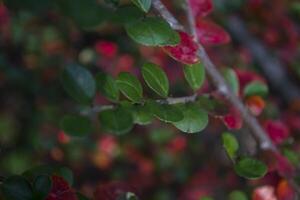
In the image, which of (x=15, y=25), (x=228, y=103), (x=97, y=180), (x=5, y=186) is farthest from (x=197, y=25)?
(x=97, y=180)

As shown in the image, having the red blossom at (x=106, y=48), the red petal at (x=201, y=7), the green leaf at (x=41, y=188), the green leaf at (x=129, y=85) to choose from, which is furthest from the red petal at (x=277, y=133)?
the red blossom at (x=106, y=48)

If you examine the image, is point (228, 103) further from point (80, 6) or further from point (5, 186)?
point (5, 186)

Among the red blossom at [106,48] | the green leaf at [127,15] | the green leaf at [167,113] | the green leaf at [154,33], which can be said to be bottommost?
the red blossom at [106,48]

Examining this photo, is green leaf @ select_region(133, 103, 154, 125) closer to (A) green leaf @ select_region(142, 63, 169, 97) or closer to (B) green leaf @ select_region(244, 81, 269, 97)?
(A) green leaf @ select_region(142, 63, 169, 97)

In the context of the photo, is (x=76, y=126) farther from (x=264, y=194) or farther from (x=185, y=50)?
(x=264, y=194)

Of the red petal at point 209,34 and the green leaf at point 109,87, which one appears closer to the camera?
the green leaf at point 109,87

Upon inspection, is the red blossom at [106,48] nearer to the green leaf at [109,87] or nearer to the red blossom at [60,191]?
the green leaf at [109,87]

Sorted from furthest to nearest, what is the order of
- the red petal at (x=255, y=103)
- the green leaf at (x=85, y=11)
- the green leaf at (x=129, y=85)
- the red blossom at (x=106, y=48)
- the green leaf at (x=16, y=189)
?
the red blossom at (x=106, y=48) < the red petal at (x=255, y=103) < the green leaf at (x=85, y=11) < the green leaf at (x=129, y=85) < the green leaf at (x=16, y=189)

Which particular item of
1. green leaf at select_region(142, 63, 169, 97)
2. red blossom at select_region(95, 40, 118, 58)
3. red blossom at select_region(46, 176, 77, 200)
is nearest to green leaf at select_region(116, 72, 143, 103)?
green leaf at select_region(142, 63, 169, 97)
